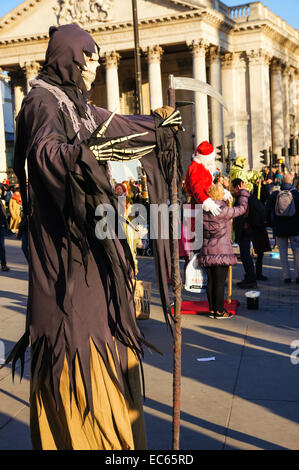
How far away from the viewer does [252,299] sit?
8.53m

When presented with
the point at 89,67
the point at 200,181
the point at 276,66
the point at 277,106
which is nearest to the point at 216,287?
the point at 200,181

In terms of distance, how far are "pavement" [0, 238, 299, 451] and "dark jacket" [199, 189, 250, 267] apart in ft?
2.43

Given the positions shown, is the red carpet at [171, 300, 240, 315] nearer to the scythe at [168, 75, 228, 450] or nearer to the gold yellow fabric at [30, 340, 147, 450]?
the scythe at [168, 75, 228, 450]

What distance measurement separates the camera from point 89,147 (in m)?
2.38

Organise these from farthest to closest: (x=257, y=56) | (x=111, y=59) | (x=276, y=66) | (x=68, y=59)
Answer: (x=276, y=66) < (x=257, y=56) < (x=111, y=59) < (x=68, y=59)

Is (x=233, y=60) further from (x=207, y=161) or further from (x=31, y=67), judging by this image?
(x=207, y=161)

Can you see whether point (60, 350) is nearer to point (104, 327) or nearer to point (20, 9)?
point (104, 327)

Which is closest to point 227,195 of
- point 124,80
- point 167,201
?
point 167,201

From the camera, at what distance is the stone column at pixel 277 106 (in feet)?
155

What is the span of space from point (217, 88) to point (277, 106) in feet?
29.8

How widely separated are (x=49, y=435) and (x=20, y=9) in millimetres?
44557

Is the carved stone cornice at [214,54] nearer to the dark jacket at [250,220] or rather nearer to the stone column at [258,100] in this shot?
the stone column at [258,100]

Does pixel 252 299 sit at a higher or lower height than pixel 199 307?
higher

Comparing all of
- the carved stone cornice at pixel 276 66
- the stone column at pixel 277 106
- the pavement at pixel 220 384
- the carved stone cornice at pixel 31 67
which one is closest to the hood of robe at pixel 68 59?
the pavement at pixel 220 384
